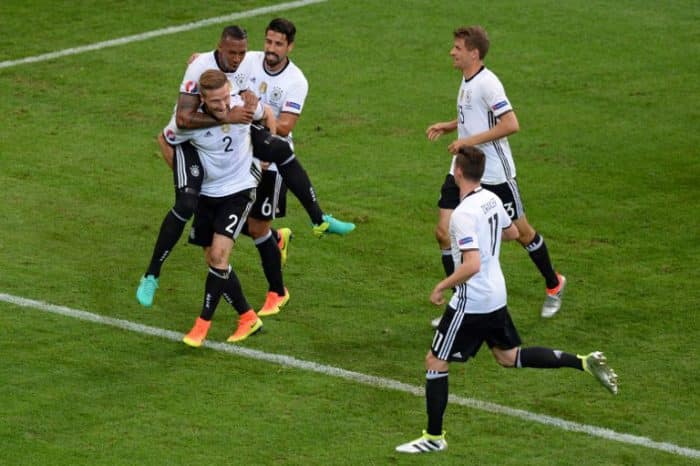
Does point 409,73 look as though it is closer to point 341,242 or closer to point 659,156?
point 659,156

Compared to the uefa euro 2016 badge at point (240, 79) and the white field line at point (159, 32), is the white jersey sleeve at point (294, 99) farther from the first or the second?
the white field line at point (159, 32)

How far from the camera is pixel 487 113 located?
11.9m

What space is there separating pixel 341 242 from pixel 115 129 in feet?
14.6

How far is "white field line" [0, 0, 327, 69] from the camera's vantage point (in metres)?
20.1

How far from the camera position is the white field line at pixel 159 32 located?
65.9 feet

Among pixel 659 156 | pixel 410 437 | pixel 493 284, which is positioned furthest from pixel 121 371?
pixel 659 156

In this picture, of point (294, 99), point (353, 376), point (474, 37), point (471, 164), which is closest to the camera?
point (471, 164)

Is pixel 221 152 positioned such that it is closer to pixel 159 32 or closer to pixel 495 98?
pixel 495 98

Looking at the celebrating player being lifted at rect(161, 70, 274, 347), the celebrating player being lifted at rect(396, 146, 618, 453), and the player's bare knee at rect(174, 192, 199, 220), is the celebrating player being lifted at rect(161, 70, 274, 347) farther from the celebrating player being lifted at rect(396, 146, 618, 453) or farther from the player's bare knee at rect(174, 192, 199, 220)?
the celebrating player being lifted at rect(396, 146, 618, 453)

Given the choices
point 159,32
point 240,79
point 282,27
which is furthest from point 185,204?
point 159,32

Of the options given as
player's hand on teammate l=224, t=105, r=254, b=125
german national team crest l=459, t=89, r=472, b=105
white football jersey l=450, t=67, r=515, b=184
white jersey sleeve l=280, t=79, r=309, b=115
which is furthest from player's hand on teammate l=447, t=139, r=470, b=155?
player's hand on teammate l=224, t=105, r=254, b=125

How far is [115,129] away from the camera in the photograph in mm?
17391

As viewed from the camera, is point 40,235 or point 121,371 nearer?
point 121,371

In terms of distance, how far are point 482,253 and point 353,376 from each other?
1918mm
